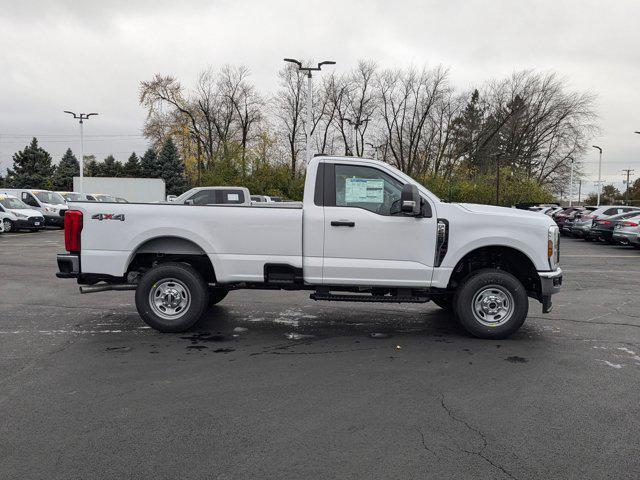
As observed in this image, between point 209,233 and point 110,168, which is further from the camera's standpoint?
point 110,168

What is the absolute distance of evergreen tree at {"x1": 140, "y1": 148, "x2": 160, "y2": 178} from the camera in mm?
71294

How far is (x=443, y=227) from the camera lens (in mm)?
6328

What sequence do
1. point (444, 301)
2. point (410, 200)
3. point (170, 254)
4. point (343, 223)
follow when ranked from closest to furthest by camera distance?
point (410, 200)
point (343, 223)
point (170, 254)
point (444, 301)

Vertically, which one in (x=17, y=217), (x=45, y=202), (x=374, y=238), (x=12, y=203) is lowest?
(x=17, y=217)

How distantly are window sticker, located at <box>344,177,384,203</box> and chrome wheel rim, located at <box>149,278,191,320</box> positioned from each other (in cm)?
231

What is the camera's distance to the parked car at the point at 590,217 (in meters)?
24.1

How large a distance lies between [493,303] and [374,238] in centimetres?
164

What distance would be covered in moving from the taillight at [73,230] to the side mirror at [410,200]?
3.89 metres

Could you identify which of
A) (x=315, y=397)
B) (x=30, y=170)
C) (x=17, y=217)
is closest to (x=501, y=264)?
(x=315, y=397)

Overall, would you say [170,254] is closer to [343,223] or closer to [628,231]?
[343,223]

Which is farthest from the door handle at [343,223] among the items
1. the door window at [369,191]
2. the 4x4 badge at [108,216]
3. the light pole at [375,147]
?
the light pole at [375,147]

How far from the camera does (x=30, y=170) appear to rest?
68125 millimetres

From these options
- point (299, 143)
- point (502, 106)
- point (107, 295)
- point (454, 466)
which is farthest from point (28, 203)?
point (502, 106)

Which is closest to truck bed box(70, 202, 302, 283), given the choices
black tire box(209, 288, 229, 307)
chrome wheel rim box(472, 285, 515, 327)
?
black tire box(209, 288, 229, 307)
